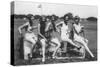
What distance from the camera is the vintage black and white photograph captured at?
8125 millimetres

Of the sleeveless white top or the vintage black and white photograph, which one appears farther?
the sleeveless white top

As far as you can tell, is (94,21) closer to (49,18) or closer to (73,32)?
(73,32)

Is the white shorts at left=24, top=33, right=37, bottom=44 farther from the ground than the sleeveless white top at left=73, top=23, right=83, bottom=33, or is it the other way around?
the sleeveless white top at left=73, top=23, right=83, bottom=33

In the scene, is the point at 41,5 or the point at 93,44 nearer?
the point at 41,5

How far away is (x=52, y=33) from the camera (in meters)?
8.59

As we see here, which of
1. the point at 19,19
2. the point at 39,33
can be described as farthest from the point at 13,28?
the point at 39,33

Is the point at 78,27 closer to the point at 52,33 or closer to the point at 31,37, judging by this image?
the point at 52,33

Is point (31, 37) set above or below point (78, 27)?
below

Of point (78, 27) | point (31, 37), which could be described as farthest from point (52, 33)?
point (78, 27)

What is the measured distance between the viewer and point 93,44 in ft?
30.7

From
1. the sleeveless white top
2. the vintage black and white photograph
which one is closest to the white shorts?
the vintage black and white photograph

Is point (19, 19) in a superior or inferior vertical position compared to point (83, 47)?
superior

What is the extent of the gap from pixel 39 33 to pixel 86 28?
69.2 inches

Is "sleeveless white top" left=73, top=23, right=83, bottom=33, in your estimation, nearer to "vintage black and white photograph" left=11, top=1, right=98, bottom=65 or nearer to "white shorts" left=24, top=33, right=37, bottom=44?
"vintage black and white photograph" left=11, top=1, right=98, bottom=65
